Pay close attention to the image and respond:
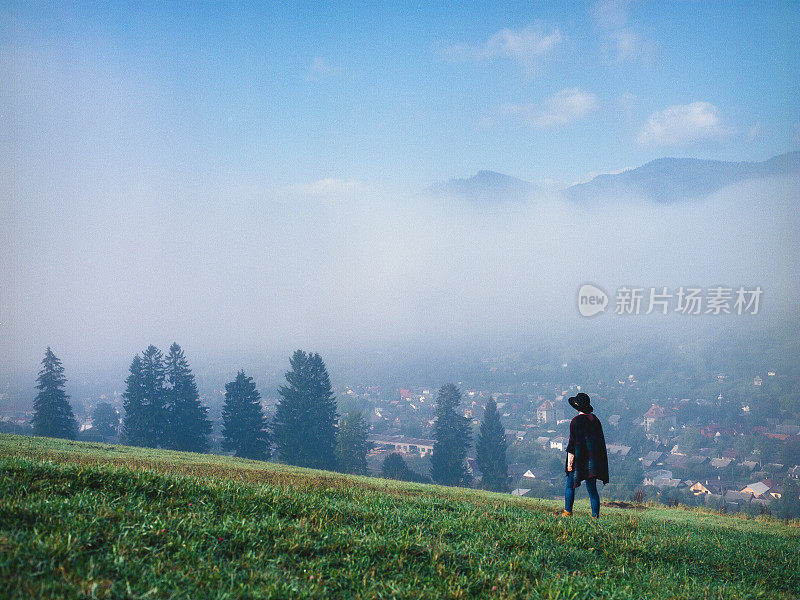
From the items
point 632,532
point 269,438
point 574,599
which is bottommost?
point 269,438

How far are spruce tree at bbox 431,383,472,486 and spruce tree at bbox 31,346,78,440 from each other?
41.6 m

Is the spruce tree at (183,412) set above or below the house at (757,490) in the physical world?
above

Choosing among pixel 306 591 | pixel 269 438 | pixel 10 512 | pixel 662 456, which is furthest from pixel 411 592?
pixel 662 456

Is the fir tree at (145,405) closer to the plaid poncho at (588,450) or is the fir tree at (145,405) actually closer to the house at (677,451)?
the plaid poncho at (588,450)

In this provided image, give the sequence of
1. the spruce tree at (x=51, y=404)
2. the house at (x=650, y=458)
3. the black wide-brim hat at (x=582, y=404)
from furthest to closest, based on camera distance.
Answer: the house at (x=650, y=458)
the spruce tree at (x=51, y=404)
the black wide-brim hat at (x=582, y=404)

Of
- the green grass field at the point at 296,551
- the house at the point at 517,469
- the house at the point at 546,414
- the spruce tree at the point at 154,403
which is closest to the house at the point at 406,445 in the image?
the house at the point at 517,469

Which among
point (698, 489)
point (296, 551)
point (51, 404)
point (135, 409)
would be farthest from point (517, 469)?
point (296, 551)

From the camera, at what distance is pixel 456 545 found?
661cm

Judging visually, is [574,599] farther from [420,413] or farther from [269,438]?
[420,413]

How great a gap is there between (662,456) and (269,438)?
275ft

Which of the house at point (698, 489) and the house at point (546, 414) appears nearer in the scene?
the house at point (698, 489)

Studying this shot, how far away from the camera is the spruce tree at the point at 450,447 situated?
5584 centimetres

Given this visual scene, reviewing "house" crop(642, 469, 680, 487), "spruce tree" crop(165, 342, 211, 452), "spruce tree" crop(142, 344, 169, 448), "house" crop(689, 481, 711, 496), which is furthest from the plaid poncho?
"house" crop(642, 469, 680, 487)

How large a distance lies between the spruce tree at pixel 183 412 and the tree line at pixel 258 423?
0.10 m
